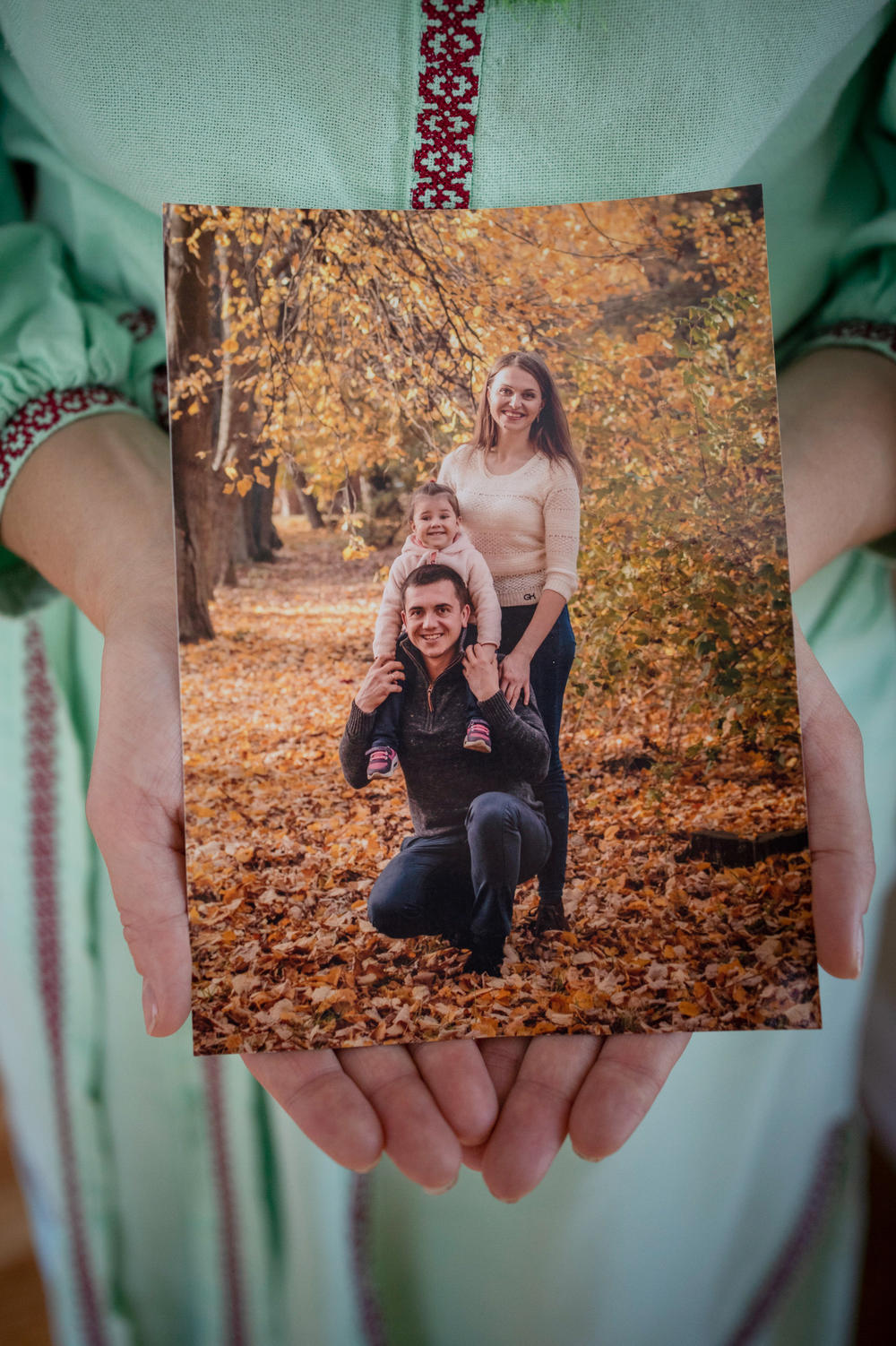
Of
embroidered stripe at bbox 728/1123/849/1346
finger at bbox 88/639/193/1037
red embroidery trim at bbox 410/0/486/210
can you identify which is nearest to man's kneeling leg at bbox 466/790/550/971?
finger at bbox 88/639/193/1037

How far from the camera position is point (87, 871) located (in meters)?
0.86

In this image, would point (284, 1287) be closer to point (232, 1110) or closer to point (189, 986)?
point (232, 1110)

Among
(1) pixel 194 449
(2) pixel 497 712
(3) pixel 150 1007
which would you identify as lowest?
(3) pixel 150 1007

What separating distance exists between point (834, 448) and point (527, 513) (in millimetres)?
342

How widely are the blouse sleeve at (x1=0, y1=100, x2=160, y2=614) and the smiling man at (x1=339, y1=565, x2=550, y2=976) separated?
0.37 meters

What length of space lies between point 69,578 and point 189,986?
0.38 metres

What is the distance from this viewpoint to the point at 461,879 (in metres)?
0.61

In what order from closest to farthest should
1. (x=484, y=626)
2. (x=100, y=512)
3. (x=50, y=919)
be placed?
(x=484, y=626)
(x=100, y=512)
(x=50, y=919)

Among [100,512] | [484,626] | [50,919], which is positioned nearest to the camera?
[484,626]

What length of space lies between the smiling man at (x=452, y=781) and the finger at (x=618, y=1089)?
0.40 ft

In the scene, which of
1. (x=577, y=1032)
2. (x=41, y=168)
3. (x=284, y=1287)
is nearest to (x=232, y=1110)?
(x=284, y=1287)

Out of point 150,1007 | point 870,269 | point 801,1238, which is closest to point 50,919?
point 150,1007

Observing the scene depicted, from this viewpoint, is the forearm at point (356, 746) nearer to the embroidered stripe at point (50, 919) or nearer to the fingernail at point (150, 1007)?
the fingernail at point (150, 1007)

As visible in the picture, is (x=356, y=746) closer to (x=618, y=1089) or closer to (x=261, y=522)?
(x=261, y=522)
